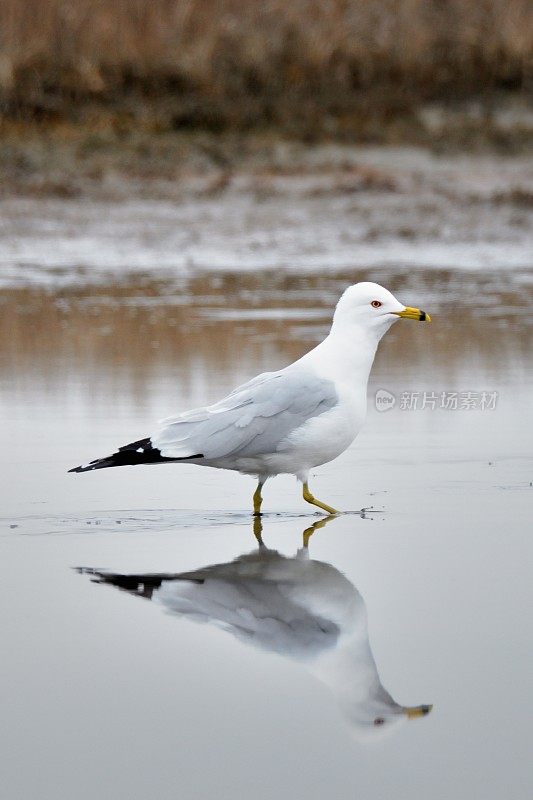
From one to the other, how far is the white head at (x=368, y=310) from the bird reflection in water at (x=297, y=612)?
0.96 m

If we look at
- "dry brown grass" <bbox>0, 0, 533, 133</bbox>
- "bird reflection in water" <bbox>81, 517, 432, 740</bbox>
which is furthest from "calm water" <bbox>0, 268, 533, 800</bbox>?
"dry brown grass" <bbox>0, 0, 533, 133</bbox>

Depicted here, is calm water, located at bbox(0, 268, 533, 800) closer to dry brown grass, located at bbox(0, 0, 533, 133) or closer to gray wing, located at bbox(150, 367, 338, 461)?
gray wing, located at bbox(150, 367, 338, 461)

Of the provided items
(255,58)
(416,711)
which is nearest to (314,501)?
(416,711)

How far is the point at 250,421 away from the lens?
214 inches

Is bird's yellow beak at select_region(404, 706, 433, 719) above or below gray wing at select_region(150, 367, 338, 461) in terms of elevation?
below

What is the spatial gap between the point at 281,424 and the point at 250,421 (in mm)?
101

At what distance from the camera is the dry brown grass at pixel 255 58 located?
1745 centimetres

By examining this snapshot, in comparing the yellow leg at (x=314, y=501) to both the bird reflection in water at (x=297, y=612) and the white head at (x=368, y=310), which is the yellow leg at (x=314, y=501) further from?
the white head at (x=368, y=310)

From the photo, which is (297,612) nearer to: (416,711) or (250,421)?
(416,711)

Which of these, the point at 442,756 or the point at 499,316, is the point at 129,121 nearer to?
the point at 499,316

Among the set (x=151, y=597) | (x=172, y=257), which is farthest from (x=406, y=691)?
(x=172, y=257)

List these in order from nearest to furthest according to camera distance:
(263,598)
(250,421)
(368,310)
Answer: (263,598) → (250,421) → (368,310)

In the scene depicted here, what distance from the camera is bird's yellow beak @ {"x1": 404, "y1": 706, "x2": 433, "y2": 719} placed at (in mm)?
3611

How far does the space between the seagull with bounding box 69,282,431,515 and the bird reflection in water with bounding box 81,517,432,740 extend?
0.41 metres
